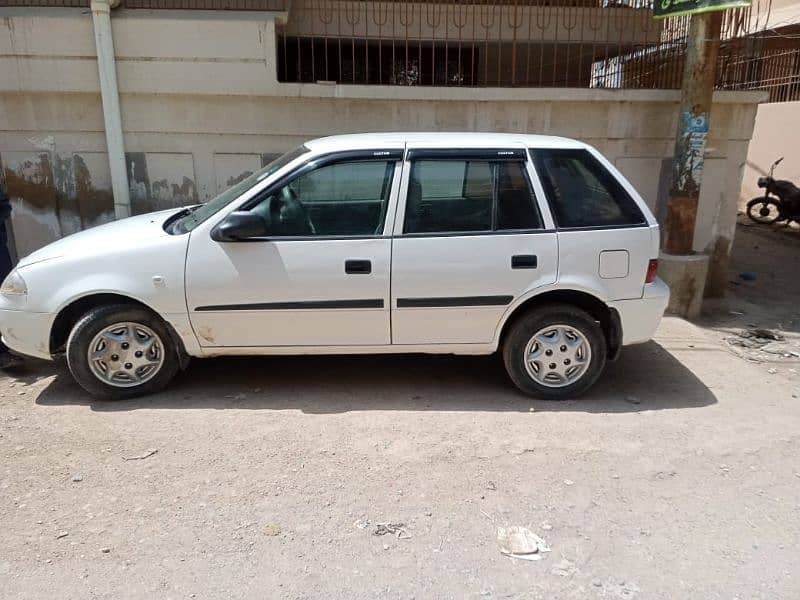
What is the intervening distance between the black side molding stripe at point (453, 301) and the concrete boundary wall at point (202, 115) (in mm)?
→ 3198

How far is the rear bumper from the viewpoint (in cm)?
427

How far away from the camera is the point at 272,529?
297cm

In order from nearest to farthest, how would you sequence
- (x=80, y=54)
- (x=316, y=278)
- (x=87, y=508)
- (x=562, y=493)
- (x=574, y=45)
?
(x=87, y=508) → (x=562, y=493) → (x=316, y=278) → (x=80, y=54) → (x=574, y=45)

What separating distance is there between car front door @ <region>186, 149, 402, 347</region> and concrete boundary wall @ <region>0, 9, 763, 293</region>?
2756 millimetres

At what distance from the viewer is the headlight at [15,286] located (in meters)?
4.03

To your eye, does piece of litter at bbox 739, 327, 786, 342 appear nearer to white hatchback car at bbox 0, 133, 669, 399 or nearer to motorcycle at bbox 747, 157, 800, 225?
white hatchback car at bbox 0, 133, 669, 399

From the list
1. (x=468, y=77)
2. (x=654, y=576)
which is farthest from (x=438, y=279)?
(x=468, y=77)

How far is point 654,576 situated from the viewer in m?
2.72

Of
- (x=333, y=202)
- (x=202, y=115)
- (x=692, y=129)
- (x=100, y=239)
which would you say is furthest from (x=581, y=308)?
(x=202, y=115)

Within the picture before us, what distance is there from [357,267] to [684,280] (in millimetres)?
3766

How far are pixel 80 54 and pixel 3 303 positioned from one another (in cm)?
347

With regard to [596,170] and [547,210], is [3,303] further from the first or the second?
[596,170]

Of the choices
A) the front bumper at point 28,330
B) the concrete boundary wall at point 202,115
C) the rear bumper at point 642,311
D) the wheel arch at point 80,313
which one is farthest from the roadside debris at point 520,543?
the concrete boundary wall at point 202,115

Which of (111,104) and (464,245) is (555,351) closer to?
(464,245)
